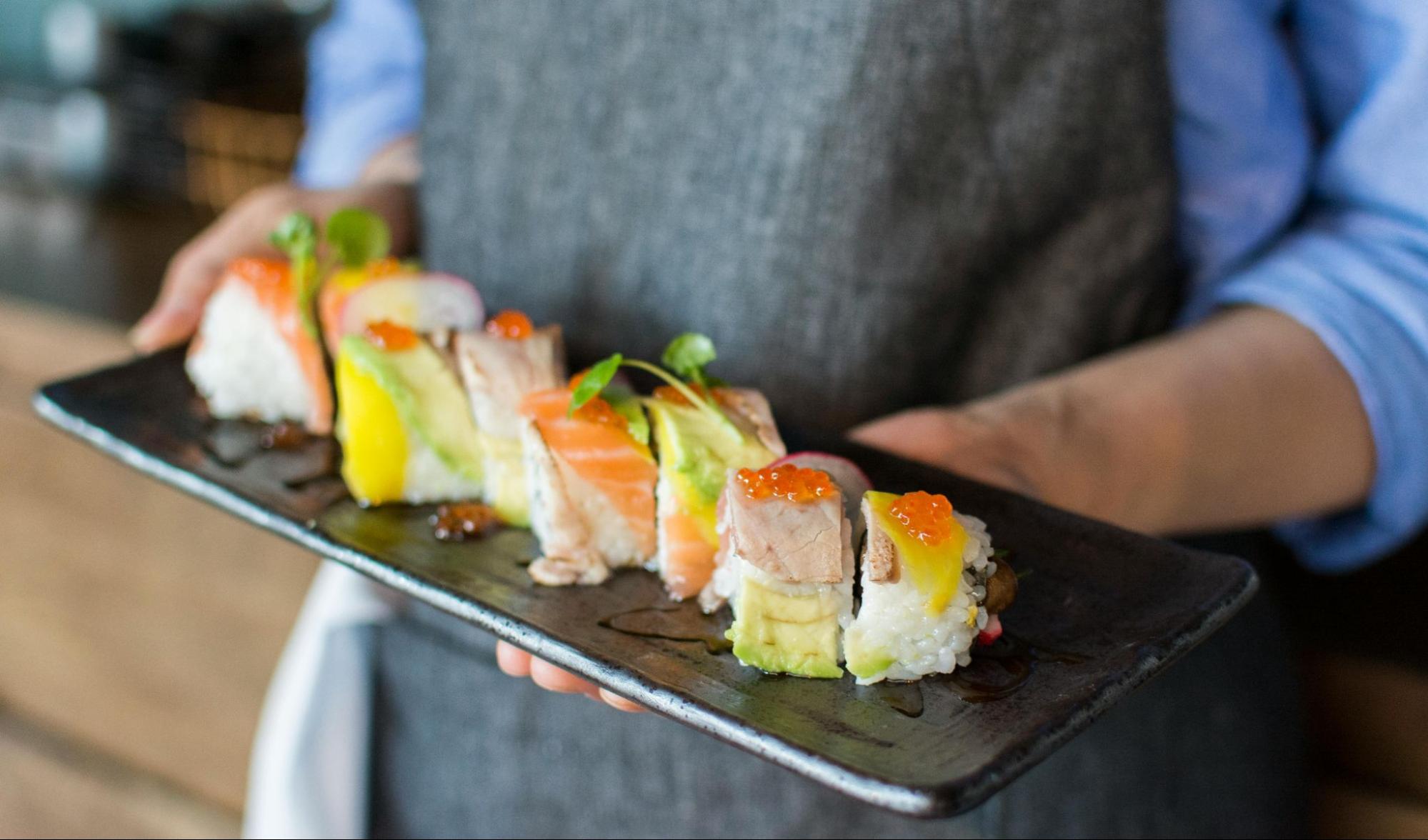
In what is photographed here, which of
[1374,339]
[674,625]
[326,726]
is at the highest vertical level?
[1374,339]

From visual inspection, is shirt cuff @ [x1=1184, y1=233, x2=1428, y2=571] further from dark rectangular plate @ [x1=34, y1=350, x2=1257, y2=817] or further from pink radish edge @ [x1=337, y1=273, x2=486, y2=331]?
pink radish edge @ [x1=337, y1=273, x2=486, y2=331]

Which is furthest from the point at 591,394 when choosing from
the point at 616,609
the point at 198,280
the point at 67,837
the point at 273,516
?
the point at 67,837

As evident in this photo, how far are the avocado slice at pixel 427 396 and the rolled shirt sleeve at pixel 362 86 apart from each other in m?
0.76

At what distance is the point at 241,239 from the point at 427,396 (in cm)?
60

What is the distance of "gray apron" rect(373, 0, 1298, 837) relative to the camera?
4.58 ft

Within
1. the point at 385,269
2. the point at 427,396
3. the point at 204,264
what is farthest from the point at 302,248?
the point at 427,396

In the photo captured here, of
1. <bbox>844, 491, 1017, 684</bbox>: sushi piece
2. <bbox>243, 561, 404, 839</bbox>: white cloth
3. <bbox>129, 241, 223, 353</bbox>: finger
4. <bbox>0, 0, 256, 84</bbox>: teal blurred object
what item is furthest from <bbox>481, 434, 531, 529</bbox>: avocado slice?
<bbox>0, 0, 256, 84</bbox>: teal blurred object

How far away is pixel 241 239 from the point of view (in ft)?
5.98

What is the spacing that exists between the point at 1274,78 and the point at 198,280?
4.96ft

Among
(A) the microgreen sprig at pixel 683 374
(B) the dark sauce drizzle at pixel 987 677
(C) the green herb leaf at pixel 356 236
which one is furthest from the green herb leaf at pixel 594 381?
(C) the green herb leaf at pixel 356 236

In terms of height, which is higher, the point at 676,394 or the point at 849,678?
the point at 676,394

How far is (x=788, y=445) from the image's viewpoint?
134 cm

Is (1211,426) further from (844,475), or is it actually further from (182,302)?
(182,302)

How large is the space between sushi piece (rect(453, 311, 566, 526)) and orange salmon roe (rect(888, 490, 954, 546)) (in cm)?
49
